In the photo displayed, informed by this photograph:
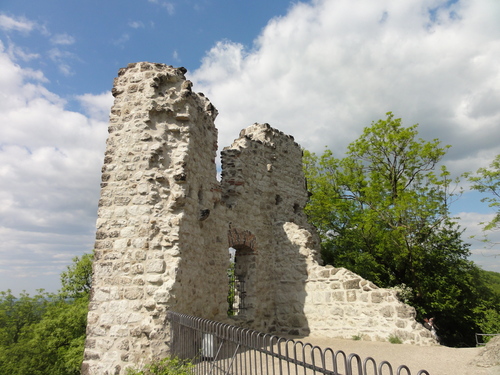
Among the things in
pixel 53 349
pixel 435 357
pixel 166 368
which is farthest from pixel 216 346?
pixel 53 349

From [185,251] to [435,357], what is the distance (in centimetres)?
466

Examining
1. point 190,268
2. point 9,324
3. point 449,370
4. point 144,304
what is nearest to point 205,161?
point 190,268

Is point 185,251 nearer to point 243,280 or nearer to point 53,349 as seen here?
point 243,280

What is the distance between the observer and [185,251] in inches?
233

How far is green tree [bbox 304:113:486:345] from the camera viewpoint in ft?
47.2

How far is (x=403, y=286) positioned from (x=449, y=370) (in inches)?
377

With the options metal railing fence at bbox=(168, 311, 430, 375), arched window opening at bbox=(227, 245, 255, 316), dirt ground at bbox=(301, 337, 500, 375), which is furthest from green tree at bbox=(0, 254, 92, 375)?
dirt ground at bbox=(301, 337, 500, 375)

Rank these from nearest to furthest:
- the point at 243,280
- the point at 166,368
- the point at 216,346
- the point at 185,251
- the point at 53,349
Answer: the point at 216,346
the point at 166,368
the point at 185,251
the point at 243,280
the point at 53,349

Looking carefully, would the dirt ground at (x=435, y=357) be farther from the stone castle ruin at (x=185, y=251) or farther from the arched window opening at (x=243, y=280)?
the arched window opening at (x=243, y=280)

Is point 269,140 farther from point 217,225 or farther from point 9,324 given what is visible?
point 9,324

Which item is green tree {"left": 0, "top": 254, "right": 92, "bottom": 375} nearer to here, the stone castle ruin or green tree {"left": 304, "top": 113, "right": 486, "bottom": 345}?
the stone castle ruin

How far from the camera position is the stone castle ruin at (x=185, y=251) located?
552 cm

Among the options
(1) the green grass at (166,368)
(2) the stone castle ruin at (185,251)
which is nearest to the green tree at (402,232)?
(2) the stone castle ruin at (185,251)

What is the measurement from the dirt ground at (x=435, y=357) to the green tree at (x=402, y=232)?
26.3ft
